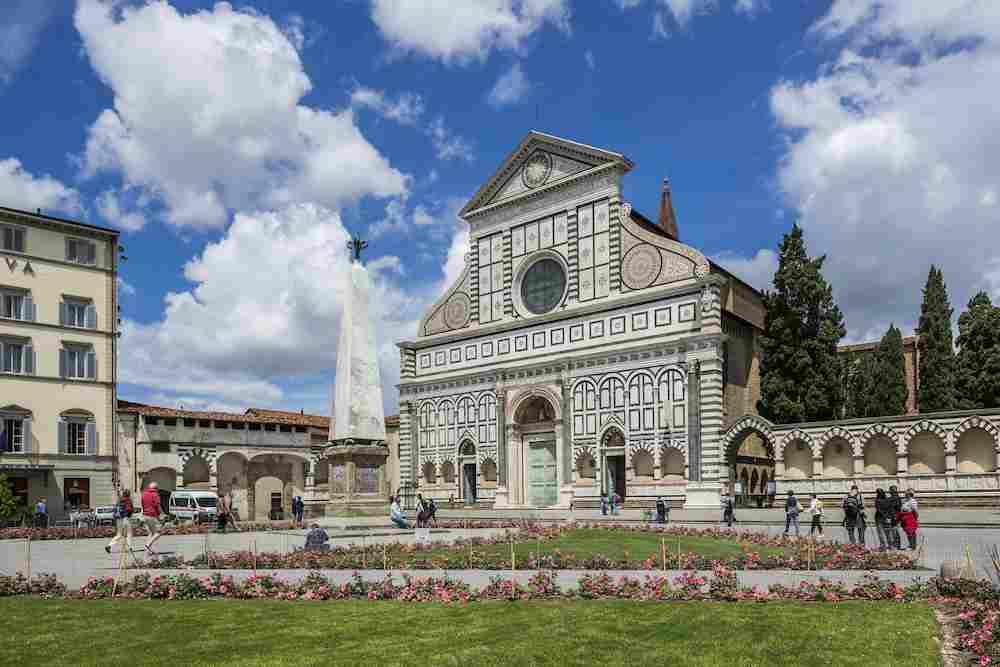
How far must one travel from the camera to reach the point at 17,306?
151ft

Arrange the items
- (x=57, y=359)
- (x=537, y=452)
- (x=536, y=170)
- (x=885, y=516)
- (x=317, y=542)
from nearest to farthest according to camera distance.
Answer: (x=317, y=542)
(x=885, y=516)
(x=57, y=359)
(x=537, y=452)
(x=536, y=170)

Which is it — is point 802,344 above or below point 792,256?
below

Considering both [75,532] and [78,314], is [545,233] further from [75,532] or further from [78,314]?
[75,532]

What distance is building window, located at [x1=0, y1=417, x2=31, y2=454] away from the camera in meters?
44.0

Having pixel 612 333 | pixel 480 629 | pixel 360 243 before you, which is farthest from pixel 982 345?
pixel 480 629

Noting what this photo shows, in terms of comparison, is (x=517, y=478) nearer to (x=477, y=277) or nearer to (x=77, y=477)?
(x=477, y=277)

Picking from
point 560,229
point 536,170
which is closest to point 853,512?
point 560,229

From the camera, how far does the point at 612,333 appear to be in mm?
46656

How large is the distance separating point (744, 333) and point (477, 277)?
16.3m

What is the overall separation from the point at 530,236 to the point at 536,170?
152 inches

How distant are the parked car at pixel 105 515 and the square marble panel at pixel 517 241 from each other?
25.6 meters

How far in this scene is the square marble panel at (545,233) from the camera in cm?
5062

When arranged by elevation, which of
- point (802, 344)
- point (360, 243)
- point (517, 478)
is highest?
point (360, 243)

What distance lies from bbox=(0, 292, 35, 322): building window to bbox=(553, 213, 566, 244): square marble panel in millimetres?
28299
